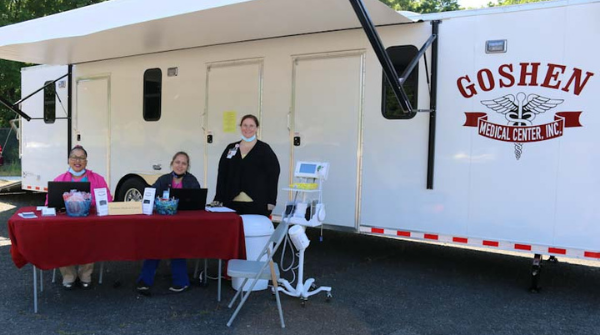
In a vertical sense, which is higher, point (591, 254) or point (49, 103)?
point (49, 103)

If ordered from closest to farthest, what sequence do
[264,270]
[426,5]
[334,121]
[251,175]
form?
[264,270] → [251,175] → [334,121] → [426,5]

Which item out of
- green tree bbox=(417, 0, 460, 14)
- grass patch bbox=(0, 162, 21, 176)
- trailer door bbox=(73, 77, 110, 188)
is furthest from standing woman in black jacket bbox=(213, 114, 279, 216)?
green tree bbox=(417, 0, 460, 14)

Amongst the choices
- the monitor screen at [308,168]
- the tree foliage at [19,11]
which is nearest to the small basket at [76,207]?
the monitor screen at [308,168]

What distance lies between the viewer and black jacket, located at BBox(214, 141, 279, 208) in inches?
179

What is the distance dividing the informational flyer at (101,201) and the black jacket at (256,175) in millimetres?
1070

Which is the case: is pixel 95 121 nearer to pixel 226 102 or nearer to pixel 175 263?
pixel 226 102

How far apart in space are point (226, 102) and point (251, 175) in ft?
5.85

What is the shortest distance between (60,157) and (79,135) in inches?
25.5

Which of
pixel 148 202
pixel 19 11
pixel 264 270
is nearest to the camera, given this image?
pixel 264 270

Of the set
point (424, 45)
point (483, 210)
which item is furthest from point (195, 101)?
point (483, 210)

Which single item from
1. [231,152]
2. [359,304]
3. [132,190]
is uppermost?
[231,152]

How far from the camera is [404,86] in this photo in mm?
4941

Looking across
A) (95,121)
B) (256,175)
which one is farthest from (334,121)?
(95,121)

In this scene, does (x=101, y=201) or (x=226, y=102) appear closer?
(x=101, y=201)
